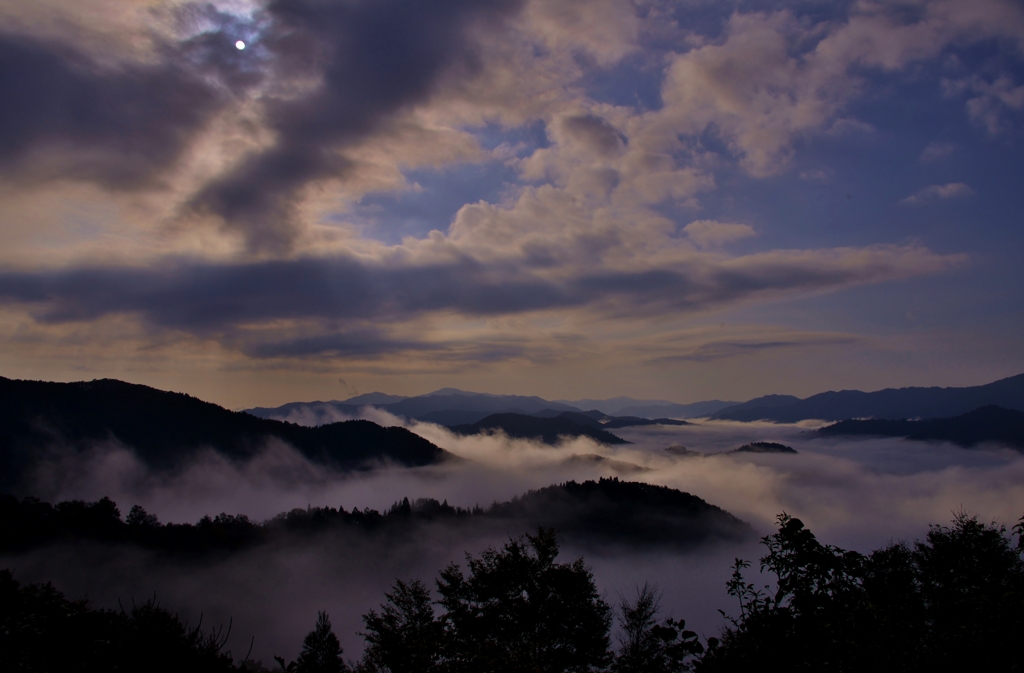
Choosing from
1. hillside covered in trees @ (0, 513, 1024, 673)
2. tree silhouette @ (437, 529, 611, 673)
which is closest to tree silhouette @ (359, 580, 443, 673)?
hillside covered in trees @ (0, 513, 1024, 673)

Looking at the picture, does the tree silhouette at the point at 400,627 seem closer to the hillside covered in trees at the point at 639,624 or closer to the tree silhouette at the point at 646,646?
the hillside covered in trees at the point at 639,624

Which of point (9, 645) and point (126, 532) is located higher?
point (9, 645)

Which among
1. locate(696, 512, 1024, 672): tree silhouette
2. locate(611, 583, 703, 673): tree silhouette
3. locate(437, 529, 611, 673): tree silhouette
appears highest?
locate(696, 512, 1024, 672): tree silhouette

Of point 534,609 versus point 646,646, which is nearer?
point 534,609

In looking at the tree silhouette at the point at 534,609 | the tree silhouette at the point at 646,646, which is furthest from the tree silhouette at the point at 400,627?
the tree silhouette at the point at 646,646

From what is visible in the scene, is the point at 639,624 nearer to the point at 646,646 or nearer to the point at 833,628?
the point at 646,646

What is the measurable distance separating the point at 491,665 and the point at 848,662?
952 cm

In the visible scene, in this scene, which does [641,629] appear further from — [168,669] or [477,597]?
[168,669]

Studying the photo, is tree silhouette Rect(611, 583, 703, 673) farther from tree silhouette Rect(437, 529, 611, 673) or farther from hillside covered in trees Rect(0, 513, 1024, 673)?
tree silhouette Rect(437, 529, 611, 673)

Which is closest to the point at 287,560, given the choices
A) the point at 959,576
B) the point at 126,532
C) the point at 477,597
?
the point at 126,532

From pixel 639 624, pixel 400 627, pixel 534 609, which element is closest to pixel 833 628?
pixel 534 609

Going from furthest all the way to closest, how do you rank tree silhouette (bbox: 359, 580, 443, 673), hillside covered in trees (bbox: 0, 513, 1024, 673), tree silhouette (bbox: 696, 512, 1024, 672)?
tree silhouette (bbox: 359, 580, 443, 673)
hillside covered in trees (bbox: 0, 513, 1024, 673)
tree silhouette (bbox: 696, 512, 1024, 672)

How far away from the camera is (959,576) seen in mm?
28875

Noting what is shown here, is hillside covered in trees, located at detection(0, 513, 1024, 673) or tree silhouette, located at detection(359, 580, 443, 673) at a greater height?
hillside covered in trees, located at detection(0, 513, 1024, 673)
